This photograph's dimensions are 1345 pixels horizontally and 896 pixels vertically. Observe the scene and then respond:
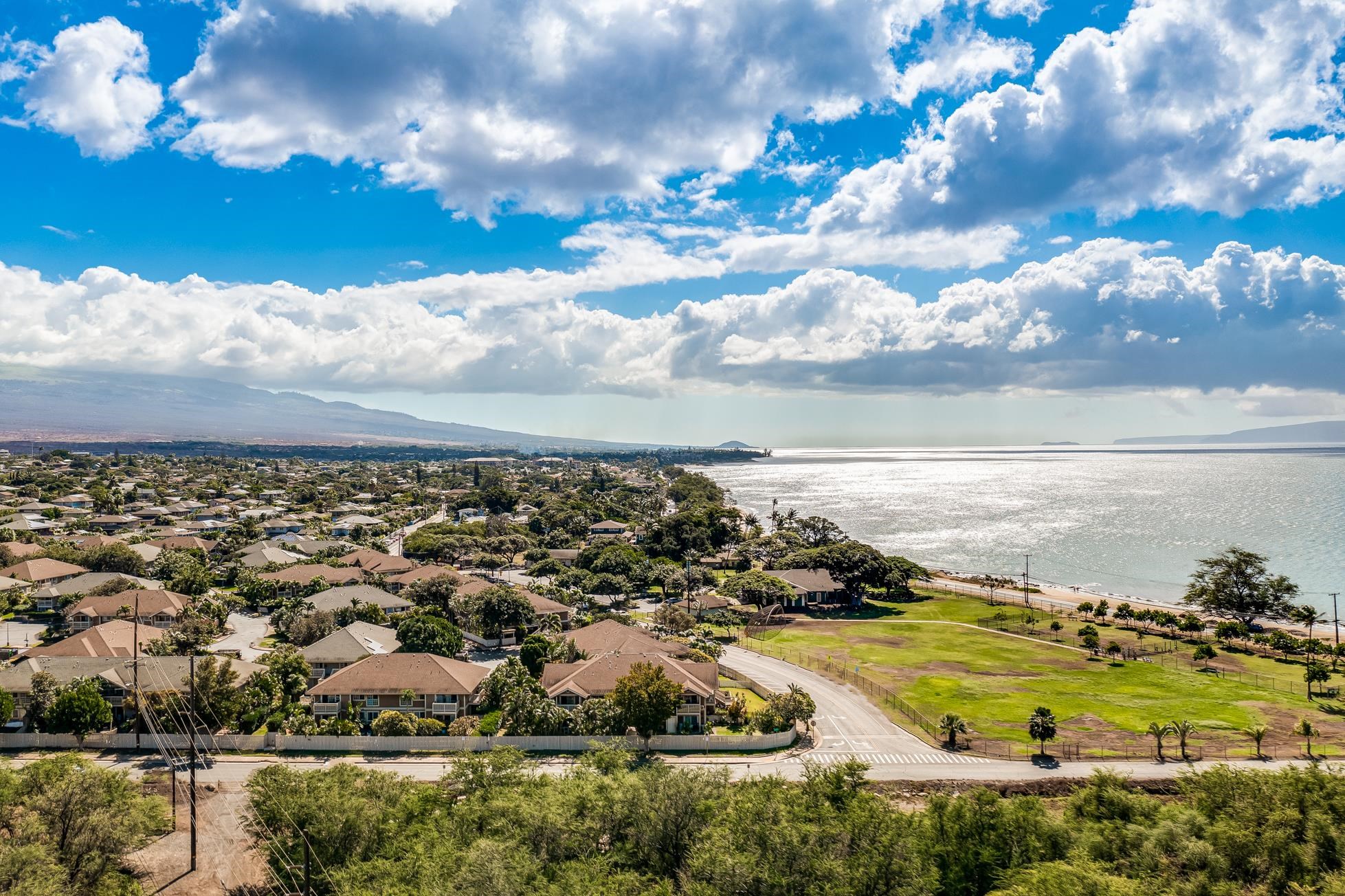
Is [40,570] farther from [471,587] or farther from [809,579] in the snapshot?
[809,579]

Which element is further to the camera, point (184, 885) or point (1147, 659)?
point (1147, 659)

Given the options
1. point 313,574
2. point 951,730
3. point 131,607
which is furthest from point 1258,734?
point 131,607

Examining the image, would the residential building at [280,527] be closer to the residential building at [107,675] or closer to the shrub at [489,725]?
the residential building at [107,675]

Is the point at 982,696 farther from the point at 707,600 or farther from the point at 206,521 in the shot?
the point at 206,521

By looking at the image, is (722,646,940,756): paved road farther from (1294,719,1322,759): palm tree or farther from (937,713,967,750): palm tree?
(1294,719,1322,759): palm tree

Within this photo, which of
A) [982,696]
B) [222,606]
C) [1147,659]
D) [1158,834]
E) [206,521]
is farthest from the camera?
[206,521]

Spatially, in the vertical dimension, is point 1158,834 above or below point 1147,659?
above

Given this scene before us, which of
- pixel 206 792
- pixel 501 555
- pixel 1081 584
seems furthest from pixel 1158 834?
pixel 501 555
